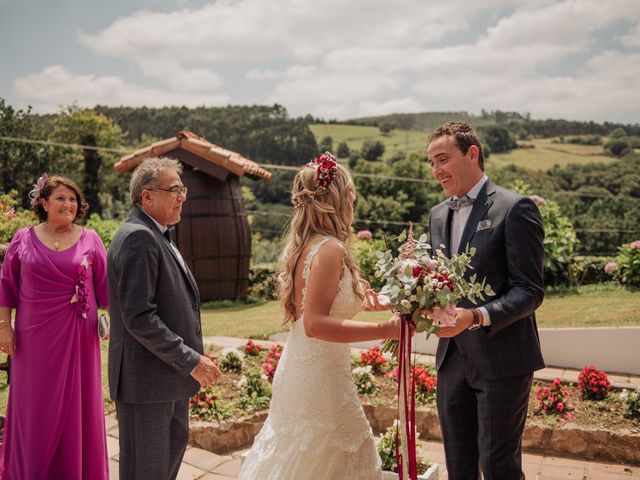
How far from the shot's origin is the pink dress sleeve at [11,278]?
143 inches

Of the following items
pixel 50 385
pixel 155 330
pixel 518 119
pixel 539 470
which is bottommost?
pixel 539 470

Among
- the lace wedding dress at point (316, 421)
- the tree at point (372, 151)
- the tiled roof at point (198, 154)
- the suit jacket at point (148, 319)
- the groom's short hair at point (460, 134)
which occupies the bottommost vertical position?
the lace wedding dress at point (316, 421)

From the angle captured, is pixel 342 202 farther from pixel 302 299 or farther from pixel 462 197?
pixel 462 197

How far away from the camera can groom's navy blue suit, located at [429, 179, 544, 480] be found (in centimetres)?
239

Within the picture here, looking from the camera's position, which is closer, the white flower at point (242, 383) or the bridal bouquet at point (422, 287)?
the bridal bouquet at point (422, 287)

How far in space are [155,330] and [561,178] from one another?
3380cm

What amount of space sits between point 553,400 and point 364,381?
1656 mm

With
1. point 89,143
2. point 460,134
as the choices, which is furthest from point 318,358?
point 89,143

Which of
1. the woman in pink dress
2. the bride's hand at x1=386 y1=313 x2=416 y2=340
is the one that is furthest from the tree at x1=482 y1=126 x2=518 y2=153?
the bride's hand at x1=386 y1=313 x2=416 y2=340

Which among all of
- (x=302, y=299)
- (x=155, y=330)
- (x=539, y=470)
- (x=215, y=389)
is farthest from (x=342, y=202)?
(x=215, y=389)

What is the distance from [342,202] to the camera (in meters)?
2.46

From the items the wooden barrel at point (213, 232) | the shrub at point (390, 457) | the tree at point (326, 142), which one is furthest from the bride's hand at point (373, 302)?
the tree at point (326, 142)

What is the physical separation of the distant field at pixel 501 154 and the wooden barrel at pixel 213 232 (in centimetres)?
2499

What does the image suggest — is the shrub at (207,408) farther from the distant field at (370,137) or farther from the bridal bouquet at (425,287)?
the distant field at (370,137)
